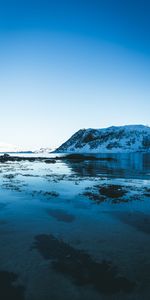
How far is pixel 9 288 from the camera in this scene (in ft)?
19.4

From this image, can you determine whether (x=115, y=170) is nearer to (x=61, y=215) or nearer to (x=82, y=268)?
(x=61, y=215)

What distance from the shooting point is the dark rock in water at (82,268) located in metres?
6.12

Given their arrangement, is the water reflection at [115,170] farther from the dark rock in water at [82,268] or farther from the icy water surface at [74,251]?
the dark rock in water at [82,268]

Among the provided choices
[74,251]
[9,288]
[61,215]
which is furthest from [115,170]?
[9,288]

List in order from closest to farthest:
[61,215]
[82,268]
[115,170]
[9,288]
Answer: [9,288] → [82,268] → [61,215] → [115,170]

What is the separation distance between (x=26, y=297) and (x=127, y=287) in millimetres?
2951

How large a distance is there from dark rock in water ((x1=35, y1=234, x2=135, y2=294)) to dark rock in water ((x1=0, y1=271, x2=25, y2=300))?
145 centimetres

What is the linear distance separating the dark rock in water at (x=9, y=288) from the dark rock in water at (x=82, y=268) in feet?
4.76

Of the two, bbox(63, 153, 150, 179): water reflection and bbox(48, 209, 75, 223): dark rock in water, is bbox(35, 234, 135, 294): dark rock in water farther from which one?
bbox(63, 153, 150, 179): water reflection

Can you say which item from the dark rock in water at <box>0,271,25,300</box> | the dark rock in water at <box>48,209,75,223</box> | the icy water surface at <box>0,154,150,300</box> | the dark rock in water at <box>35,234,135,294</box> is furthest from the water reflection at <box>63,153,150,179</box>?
the dark rock in water at <box>0,271,25,300</box>

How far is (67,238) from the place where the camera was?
374 inches

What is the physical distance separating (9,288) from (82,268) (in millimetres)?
2449

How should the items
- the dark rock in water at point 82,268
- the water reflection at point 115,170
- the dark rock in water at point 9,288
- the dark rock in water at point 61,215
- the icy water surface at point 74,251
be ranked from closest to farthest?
the dark rock in water at point 9,288, the icy water surface at point 74,251, the dark rock in water at point 82,268, the dark rock in water at point 61,215, the water reflection at point 115,170

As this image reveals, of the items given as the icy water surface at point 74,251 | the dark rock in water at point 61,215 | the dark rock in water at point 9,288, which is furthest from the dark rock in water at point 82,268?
the dark rock in water at point 61,215
